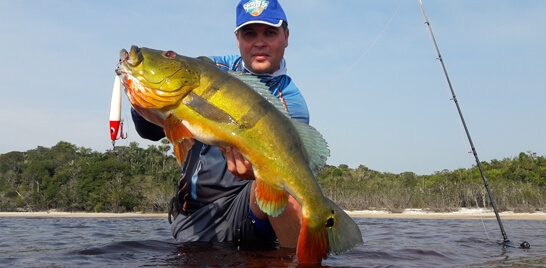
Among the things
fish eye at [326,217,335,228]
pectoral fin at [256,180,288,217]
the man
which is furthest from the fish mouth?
fish eye at [326,217,335,228]

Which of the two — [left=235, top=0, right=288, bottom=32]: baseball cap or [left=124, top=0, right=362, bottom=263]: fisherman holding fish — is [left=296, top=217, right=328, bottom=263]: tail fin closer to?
[left=124, top=0, right=362, bottom=263]: fisherman holding fish

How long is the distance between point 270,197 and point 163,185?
33645 millimetres

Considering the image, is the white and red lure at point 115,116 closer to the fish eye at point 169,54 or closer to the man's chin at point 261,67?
the man's chin at point 261,67

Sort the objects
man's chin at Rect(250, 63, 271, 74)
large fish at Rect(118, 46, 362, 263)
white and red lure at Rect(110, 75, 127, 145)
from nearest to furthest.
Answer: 1. large fish at Rect(118, 46, 362, 263)
2. man's chin at Rect(250, 63, 271, 74)
3. white and red lure at Rect(110, 75, 127, 145)

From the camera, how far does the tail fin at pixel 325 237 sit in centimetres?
285

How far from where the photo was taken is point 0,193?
38.8 meters

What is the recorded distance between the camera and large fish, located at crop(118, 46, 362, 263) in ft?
8.64

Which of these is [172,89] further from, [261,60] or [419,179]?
[419,179]

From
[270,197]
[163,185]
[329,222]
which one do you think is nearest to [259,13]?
[270,197]

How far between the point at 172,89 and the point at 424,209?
27.0 meters

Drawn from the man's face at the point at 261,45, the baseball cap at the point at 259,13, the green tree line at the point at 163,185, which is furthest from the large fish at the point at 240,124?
the green tree line at the point at 163,185

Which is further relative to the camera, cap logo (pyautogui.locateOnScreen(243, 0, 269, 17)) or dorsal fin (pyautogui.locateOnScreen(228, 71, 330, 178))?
cap logo (pyautogui.locateOnScreen(243, 0, 269, 17))

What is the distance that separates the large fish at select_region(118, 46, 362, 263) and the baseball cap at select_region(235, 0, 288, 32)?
134 centimetres

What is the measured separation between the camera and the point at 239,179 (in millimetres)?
4410
